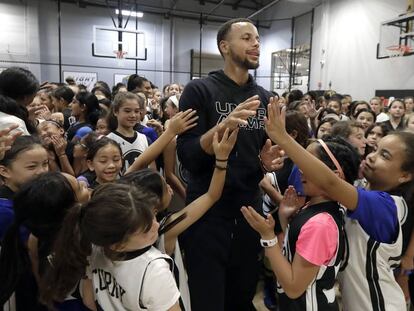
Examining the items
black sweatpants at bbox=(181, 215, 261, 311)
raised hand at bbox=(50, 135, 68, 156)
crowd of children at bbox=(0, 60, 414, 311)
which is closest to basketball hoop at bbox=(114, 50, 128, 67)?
raised hand at bbox=(50, 135, 68, 156)

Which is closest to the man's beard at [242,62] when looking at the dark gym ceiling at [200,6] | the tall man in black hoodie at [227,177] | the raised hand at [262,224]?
the tall man in black hoodie at [227,177]

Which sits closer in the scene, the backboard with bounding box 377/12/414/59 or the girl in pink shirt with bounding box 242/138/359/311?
the girl in pink shirt with bounding box 242/138/359/311

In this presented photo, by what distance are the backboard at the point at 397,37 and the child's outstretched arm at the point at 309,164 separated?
8373 millimetres

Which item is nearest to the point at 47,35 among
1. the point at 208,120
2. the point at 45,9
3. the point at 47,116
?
the point at 45,9

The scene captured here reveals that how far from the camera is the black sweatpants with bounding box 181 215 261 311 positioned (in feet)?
5.58

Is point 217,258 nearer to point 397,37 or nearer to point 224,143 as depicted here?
point 224,143

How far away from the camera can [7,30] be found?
11836 millimetres

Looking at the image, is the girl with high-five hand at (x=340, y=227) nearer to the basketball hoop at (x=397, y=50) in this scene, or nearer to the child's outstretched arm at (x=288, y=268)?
the child's outstretched arm at (x=288, y=268)

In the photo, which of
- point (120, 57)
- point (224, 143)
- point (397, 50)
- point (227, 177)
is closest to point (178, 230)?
point (227, 177)

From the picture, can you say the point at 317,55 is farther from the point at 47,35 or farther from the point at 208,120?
the point at 208,120

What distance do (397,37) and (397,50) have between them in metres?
0.55

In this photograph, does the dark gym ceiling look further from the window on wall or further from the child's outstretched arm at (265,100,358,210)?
the child's outstretched arm at (265,100,358,210)

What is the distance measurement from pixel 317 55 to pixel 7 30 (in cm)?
1074

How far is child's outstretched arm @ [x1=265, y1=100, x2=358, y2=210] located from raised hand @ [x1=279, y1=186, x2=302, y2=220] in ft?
1.26
